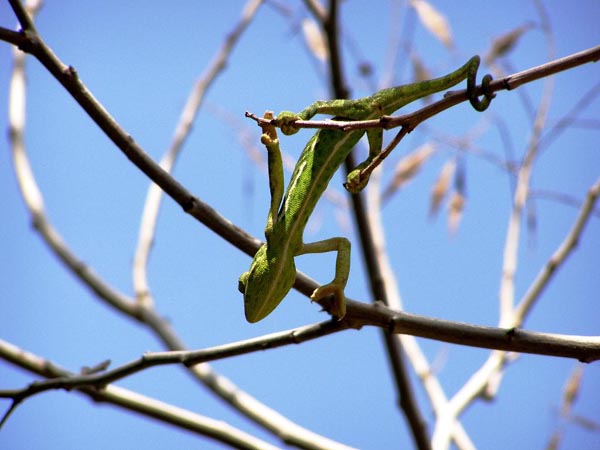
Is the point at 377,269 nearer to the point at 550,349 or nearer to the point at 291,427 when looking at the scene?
the point at 291,427

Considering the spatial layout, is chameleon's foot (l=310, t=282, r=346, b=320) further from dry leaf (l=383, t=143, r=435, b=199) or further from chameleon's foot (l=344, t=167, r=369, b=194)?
dry leaf (l=383, t=143, r=435, b=199)

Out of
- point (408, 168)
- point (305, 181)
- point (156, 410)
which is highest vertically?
point (408, 168)

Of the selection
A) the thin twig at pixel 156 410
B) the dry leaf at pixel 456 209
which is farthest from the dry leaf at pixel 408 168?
the thin twig at pixel 156 410

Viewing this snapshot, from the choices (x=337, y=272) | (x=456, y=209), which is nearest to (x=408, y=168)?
(x=456, y=209)

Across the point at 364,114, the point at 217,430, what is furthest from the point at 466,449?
the point at 364,114

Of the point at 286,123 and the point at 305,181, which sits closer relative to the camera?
the point at 286,123

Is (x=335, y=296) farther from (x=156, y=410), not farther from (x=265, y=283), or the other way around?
(x=156, y=410)

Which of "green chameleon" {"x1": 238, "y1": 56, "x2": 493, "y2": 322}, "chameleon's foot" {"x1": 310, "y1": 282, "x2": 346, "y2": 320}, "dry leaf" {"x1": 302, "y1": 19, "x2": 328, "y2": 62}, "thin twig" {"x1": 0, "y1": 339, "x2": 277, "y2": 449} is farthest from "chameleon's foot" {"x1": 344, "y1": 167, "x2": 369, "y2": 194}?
"dry leaf" {"x1": 302, "y1": 19, "x2": 328, "y2": 62}

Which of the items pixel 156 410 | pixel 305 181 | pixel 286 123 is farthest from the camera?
pixel 156 410

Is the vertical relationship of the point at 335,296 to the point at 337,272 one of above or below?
below
